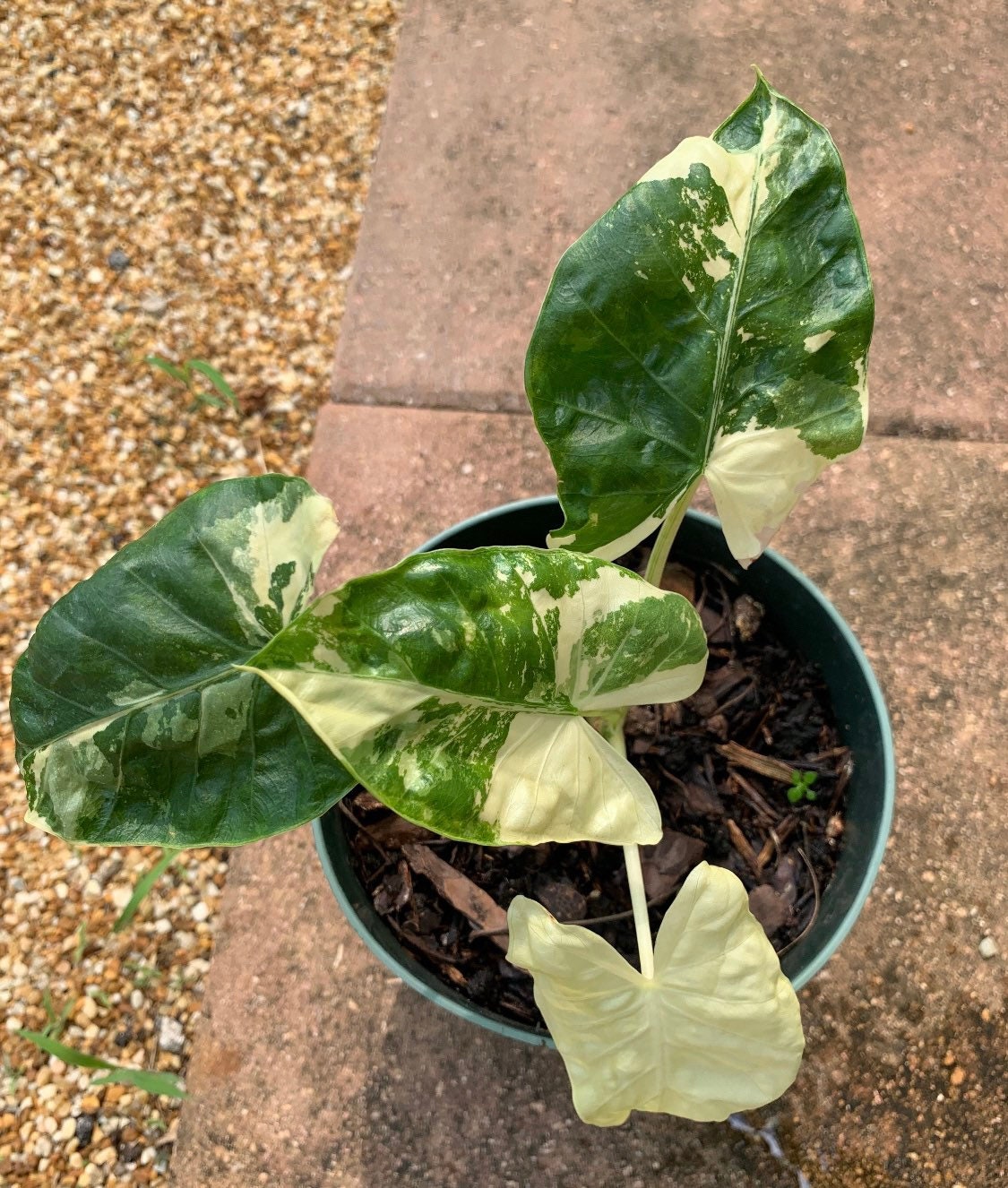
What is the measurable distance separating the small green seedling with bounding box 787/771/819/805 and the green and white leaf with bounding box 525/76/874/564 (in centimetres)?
30

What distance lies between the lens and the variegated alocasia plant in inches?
22.0

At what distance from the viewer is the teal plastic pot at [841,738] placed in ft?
2.56

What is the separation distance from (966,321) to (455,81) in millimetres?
856

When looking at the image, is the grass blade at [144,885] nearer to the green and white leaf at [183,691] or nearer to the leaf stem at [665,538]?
the green and white leaf at [183,691]

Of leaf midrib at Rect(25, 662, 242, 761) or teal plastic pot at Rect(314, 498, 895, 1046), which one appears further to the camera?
teal plastic pot at Rect(314, 498, 895, 1046)

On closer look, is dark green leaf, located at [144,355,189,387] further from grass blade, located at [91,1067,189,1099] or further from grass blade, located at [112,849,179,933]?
grass blade, located at [91,1067,189,1099]

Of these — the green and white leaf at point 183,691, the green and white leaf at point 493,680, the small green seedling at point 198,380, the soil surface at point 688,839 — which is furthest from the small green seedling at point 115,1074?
the small green seedling at point 198,380

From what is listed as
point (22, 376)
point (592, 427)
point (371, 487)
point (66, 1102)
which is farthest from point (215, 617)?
point (22, 376)

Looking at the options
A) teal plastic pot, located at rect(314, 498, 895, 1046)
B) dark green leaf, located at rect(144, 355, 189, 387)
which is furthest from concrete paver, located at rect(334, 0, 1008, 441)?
teal plastic pot, located at rect(314, 498, 895, 1046)

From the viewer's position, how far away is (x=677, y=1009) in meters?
0.60

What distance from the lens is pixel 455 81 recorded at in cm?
150

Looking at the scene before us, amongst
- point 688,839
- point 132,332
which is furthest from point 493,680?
point 132,332

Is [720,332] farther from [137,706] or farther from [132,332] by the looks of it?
[132,332]

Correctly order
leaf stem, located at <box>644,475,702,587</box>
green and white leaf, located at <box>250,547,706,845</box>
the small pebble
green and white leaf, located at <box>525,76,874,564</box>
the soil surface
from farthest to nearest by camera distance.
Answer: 1. the small pebble
2. the soil surface
3. leaf stem, located at <box>644,475,702,587</box>
4. green and white leaf, located at <box>525,76,874,564</box>
5. green and white leaf, located at <box>250,547,706,845</box>
